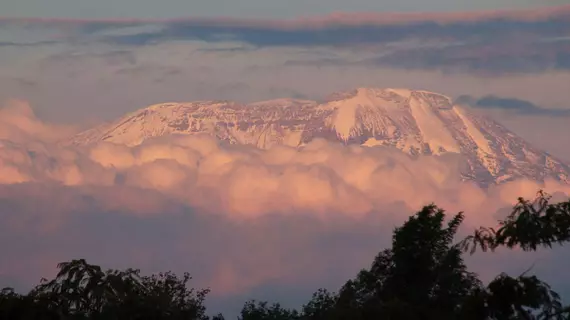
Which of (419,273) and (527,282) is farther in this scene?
(419,273)

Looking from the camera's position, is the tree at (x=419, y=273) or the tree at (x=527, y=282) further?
the tree at (x=419, y=273)

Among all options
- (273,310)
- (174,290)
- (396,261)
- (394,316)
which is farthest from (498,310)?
(273,310)

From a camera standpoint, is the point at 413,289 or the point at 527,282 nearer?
the point at 527,282

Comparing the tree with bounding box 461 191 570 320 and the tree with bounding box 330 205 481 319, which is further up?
the tree with bounding box 330 205 481 319

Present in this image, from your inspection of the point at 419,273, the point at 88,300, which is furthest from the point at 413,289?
the point at 88,300

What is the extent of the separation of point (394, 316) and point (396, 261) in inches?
457

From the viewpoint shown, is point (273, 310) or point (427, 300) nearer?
point (427, 300)

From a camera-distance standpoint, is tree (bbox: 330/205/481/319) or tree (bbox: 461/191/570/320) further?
tree (bbox: 330/205/481/319)

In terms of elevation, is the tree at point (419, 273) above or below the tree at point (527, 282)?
above

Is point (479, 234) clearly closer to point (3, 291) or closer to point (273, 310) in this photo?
point (3, 291)

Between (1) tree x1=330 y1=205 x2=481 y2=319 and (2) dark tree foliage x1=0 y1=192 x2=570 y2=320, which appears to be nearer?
(2) dark tree foliage x1=0 y1=192 x2=570 y2=320

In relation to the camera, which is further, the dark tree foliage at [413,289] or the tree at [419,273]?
the tree at [419,273]

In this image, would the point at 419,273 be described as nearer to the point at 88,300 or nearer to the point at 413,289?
the point at 413,289

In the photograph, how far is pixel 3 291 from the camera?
43.1 m
